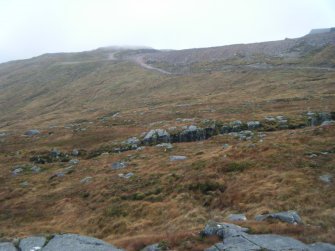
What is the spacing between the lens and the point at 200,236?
66.7 ft

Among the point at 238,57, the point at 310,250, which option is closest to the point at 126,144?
the point at 310,250

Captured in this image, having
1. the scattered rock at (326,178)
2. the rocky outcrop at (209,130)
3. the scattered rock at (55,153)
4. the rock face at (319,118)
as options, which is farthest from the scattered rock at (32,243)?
the rock face at (319,118)

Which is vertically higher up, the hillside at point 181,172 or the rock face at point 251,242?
the rock face at point 251,242

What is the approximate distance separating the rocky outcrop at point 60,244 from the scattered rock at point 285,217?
373 inches

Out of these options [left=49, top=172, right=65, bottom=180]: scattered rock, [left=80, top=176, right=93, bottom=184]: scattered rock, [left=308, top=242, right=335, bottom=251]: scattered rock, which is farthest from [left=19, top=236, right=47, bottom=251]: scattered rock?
[left=49, top=172, right=65, bottom=180]: scattered rock

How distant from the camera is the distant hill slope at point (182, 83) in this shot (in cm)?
11836

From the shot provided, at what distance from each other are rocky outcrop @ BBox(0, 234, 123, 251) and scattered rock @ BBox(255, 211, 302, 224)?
9.48m

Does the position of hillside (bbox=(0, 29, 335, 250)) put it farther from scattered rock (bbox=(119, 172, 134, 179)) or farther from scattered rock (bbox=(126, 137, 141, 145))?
scattered rock (bbox=(119, 172, 134, 179))

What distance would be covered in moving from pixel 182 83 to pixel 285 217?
128851 mm

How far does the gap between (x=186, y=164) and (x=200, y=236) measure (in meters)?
22.2

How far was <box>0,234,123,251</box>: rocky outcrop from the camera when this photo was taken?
19.9 m

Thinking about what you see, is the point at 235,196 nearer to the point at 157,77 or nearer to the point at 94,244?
the point at 94,244

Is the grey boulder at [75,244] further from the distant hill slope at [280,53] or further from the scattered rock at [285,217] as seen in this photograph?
the distant hill slope at [280,53]

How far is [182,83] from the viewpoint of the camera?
489 ft
